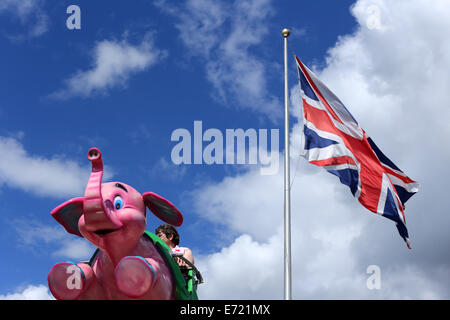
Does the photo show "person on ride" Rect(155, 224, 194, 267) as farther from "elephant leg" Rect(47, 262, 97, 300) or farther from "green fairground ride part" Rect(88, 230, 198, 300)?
"elephant leg" Rect(47, 262, 97, 300)

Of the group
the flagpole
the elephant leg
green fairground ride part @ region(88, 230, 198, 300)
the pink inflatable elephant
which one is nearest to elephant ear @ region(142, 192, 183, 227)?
the pink inflatable elephant

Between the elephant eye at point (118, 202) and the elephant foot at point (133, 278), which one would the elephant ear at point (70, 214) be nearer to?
the elephant eye at point (118, 202)

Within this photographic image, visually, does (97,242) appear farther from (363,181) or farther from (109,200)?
(363,181)

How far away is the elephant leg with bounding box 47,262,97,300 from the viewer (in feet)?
25.3

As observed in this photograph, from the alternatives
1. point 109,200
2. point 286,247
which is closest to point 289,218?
point 286,247

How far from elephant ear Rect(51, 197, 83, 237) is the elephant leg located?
652 millimetres

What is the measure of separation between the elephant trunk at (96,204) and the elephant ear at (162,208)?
1112mm

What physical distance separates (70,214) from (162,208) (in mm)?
1490

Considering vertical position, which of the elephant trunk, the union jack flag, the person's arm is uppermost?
the union jack flag

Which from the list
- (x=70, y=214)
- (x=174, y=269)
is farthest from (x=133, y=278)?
(x=70, y=214)
